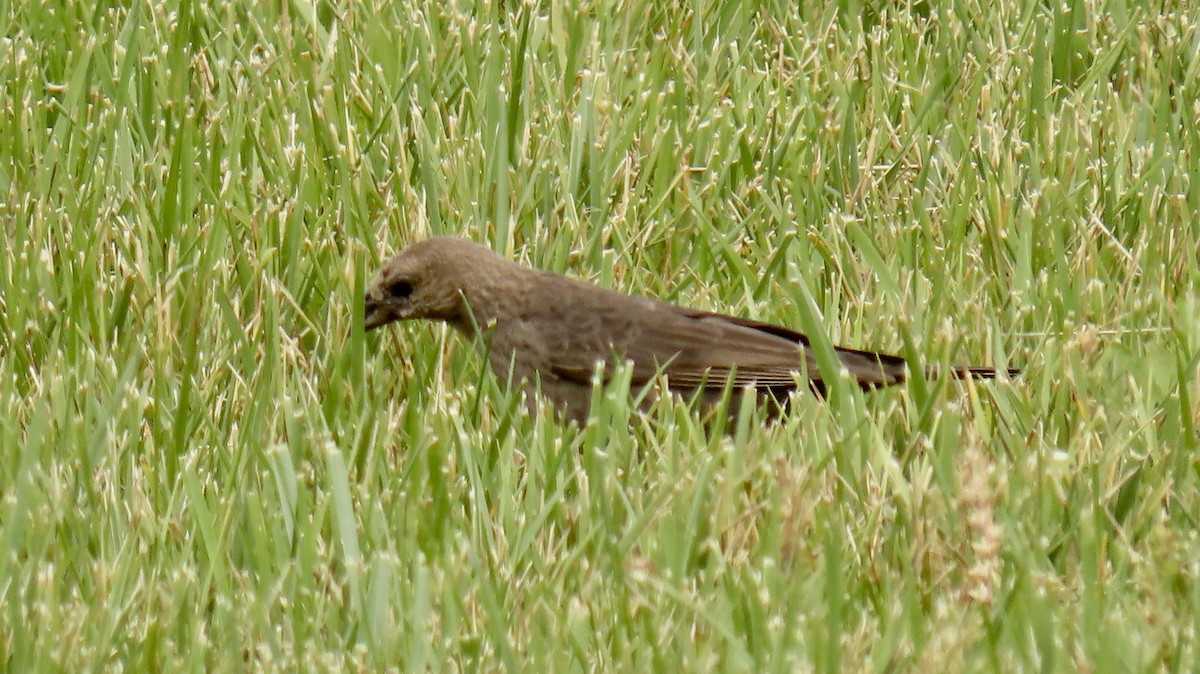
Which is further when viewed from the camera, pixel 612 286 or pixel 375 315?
pixel 612 286

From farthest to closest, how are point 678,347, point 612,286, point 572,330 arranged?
point 612,286, point 572,330, point 678,347

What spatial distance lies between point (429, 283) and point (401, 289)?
8cm

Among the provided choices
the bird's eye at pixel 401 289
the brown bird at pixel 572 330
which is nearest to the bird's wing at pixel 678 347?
the brown bird at pixel 572 330

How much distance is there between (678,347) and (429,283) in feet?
2.32

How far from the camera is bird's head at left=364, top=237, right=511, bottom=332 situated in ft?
18.5

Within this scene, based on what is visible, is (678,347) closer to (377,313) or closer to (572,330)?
(572,330)

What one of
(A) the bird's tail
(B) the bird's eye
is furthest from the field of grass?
(B) the bird's eye

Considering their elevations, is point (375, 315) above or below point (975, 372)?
below

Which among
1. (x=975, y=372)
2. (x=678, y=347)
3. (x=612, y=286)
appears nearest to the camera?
(x=975, y=372)

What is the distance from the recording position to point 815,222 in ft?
20.6

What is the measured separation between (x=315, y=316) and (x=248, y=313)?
18cm

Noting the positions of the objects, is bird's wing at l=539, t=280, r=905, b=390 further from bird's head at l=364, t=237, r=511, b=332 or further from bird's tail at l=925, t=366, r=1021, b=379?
bird's head at l=364, t=237, r=511, b=332

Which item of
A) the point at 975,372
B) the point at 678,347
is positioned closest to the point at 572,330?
the point at 678,347

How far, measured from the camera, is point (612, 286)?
19.6ft
